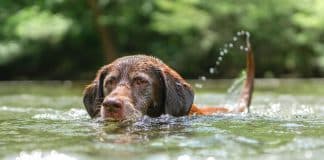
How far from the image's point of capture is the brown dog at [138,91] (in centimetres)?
678

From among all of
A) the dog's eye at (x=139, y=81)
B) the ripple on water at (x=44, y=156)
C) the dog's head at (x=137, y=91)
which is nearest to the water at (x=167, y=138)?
the ripple on water at (x=44, y=156)

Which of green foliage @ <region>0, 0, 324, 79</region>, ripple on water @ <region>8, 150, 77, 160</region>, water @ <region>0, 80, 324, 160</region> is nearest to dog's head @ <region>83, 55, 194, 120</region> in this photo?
water @ <region>0, 80, 324, 160</region>

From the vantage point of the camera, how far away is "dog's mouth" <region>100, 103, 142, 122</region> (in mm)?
6582

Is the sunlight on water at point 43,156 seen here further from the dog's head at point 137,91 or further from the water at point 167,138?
the dog's head at point 137,91

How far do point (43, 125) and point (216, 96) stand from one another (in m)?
7.73

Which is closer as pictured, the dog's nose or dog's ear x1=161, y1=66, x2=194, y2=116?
the dog's nose

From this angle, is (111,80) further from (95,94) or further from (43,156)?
(43,156)

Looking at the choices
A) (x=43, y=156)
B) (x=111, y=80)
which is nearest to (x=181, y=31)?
(x=111, y=80)

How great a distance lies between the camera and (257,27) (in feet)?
85.2

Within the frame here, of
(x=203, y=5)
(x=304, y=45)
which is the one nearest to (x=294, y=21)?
(x=304, y=45)

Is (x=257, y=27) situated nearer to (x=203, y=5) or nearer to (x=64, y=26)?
(x=203, y=5)

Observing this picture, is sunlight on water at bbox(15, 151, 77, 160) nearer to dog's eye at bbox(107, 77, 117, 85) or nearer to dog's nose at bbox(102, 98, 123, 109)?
dog's nose at bbox(102, 98, 123, 109)

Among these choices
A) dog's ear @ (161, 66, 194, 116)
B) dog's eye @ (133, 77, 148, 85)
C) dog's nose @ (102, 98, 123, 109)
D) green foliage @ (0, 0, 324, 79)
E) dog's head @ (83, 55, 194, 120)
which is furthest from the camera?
green foliage @ (0, 0, 324, 79)

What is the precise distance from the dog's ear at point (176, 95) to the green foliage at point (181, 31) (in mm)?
16824
